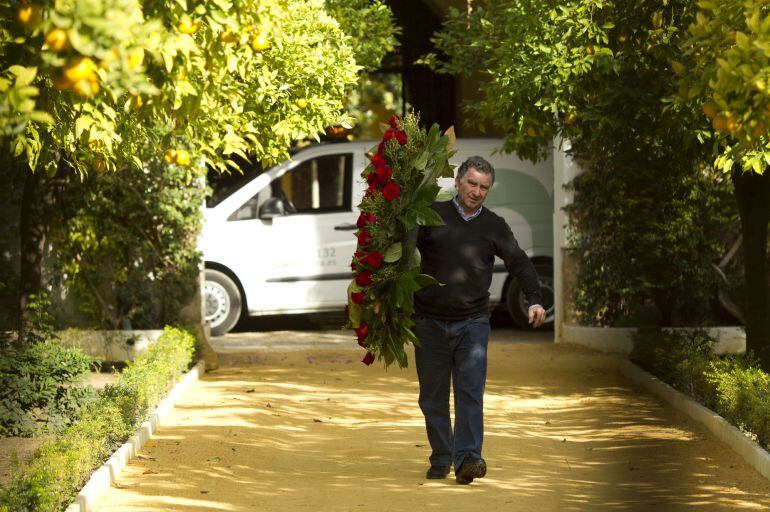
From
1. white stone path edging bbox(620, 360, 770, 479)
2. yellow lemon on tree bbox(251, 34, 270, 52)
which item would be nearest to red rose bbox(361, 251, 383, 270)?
yellow lemon on tree bbox(251, 34, 270, 52)

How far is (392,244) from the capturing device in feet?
26.6

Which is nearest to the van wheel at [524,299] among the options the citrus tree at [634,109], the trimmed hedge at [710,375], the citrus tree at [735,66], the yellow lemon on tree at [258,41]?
the citrus tree at [634,109]

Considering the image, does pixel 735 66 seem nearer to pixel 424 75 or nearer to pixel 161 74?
pixel 161 74

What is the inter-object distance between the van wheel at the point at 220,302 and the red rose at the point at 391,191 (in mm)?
8695

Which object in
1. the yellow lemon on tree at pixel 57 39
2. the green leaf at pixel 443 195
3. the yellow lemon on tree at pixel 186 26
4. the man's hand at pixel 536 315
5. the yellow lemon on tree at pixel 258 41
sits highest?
the yellow lemon on tree at pixel 258 41

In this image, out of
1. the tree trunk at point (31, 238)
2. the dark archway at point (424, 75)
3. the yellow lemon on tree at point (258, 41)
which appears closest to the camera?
the yellow lemon on tree at point (258, 41)

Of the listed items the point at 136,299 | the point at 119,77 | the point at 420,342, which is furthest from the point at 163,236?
the point at 119,77

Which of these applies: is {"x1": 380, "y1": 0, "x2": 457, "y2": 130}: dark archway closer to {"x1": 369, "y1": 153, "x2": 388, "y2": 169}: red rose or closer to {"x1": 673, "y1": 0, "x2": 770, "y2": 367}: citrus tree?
{"x1": 369, "y1": 153, "x2": 388, "y2": 169}: red rose

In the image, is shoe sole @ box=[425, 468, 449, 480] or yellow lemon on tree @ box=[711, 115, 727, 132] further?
shoe sole @ box=[425, 468, 449, 480]

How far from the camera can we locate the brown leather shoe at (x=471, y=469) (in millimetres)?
8070

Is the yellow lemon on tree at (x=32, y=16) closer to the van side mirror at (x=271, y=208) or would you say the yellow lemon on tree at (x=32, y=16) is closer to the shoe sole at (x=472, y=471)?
the shoe sole at (x=472, y=471)

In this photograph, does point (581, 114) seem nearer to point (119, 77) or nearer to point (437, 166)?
point (437, 166)

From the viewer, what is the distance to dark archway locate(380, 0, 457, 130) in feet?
75.7

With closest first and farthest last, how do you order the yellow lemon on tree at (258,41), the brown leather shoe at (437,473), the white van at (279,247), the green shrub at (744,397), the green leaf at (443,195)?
1. the yellow lemon on tree at (258,41)
2. the green leaf at (443,195)
3. the brown leather shoe at (437,473)
4. the green shrub at (744,397)
5. the white van at (279,247)
